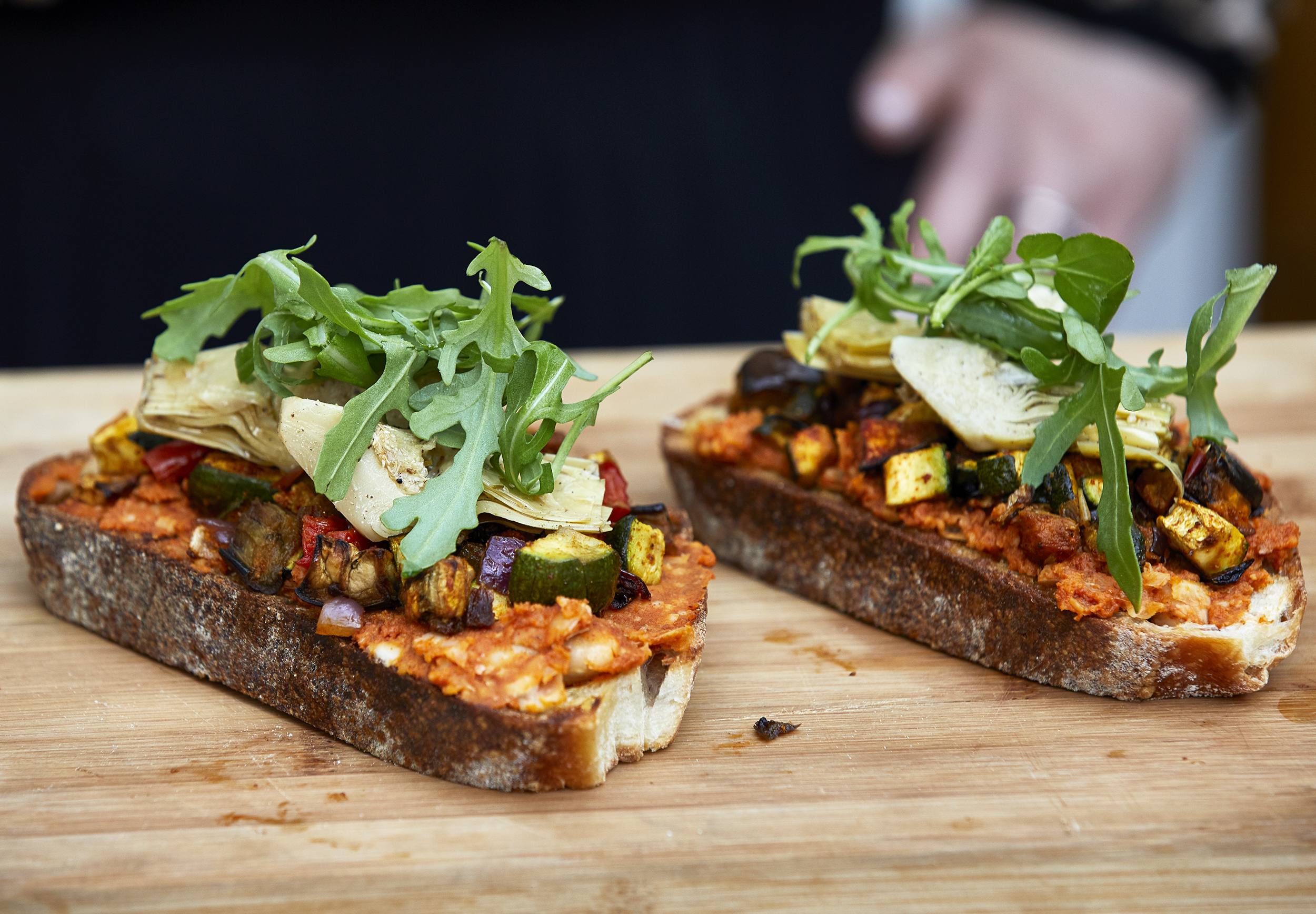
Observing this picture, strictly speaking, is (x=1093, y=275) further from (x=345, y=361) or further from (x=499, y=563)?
(x=345, y=361)

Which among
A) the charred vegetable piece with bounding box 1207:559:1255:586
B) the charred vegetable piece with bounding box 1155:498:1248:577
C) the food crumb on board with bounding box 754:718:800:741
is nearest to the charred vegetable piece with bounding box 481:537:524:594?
the food crumb on board with bounding box 754:718:800:741

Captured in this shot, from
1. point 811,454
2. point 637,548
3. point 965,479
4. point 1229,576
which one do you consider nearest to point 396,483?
point 637,548

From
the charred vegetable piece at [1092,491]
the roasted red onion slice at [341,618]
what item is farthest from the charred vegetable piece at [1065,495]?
the roasted red onion slice at [341,618]

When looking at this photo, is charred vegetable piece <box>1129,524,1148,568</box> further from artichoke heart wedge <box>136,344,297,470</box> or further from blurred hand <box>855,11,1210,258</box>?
blurred hand <box>855,11,1210,258</box>

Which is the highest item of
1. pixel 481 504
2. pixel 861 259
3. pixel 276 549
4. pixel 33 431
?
pixel 861 259

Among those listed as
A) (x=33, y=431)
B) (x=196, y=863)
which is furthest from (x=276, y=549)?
(x=33, y=431)

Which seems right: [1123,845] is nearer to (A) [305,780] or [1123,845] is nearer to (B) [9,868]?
(A) [305,780]
